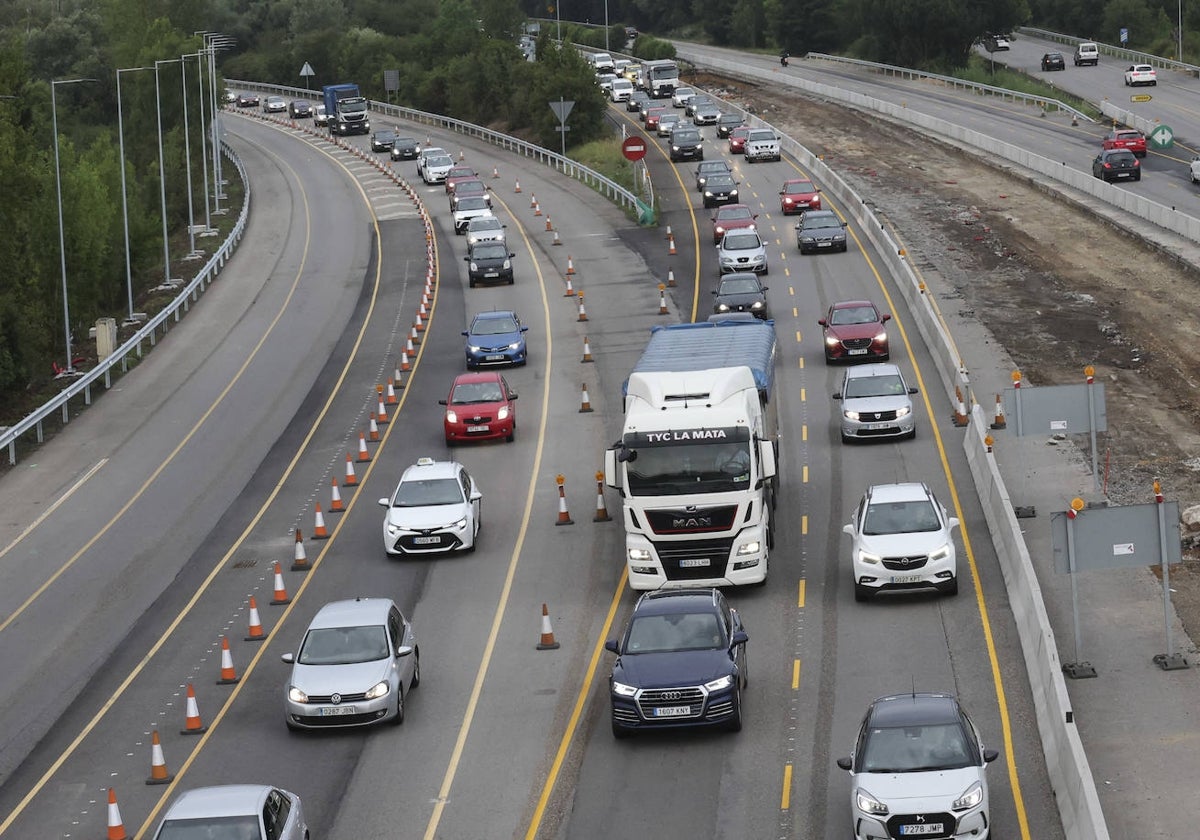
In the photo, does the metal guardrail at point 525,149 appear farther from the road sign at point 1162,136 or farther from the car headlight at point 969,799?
the car headlight at point 969,799

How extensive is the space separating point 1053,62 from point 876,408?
95.3m

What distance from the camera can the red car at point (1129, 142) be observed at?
82.1 metres

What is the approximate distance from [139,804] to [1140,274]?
145 feet

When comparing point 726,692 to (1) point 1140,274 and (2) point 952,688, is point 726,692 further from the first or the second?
(1) point 1140,274

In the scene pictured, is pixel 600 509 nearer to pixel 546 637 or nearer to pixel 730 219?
pixel 546 637

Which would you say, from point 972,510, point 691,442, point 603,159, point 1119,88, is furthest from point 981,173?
point 691,442

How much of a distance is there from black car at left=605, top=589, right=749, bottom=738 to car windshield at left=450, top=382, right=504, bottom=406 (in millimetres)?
17321

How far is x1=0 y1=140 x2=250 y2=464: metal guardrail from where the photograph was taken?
4266cm

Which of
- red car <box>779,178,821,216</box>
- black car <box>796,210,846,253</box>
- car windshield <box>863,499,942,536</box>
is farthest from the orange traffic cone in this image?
red car <box>779,178,821,216</box>

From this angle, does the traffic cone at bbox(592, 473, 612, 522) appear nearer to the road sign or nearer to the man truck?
the road sign

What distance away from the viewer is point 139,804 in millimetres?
21391

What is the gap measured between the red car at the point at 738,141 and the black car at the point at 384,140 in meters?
21.3

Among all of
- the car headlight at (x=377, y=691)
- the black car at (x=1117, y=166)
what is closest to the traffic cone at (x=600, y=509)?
the car headlight at (x=377, y=691)

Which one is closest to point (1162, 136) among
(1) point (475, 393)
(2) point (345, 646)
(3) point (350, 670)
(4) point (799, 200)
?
(4) point (799, 200)
